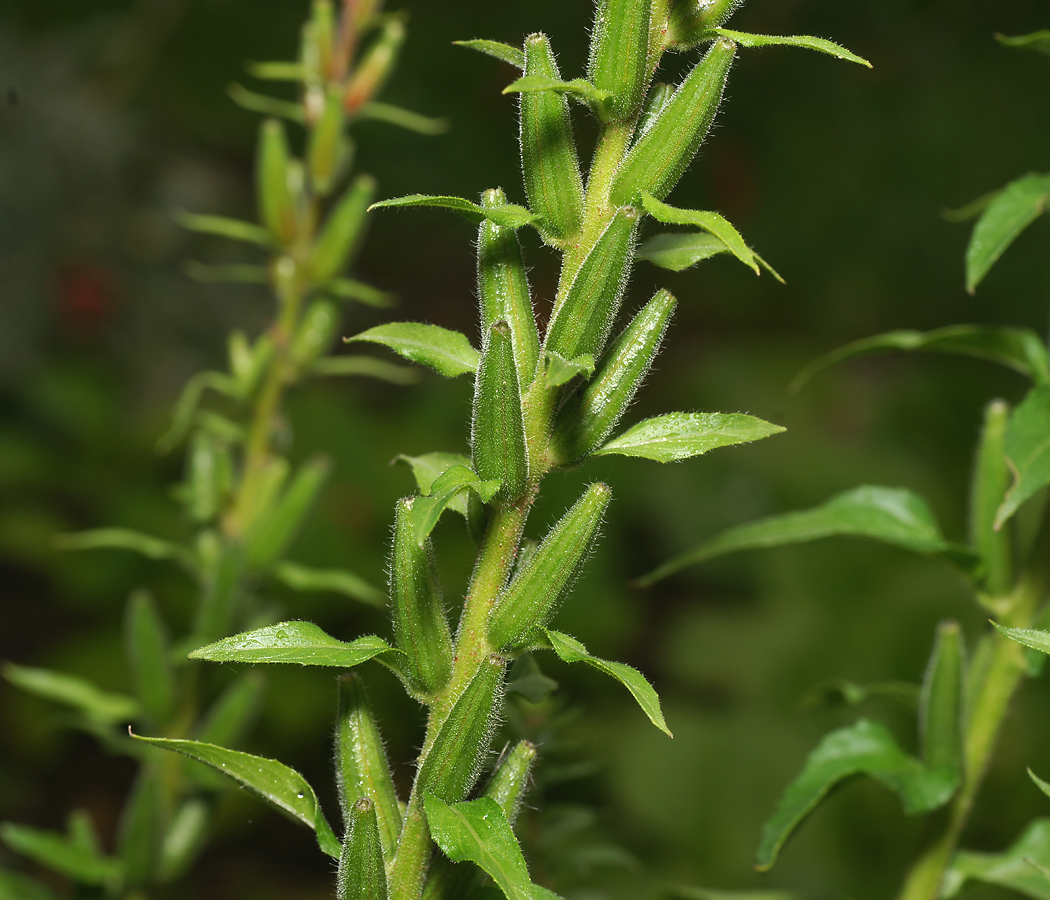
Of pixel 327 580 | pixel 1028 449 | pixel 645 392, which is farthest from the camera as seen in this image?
pixel 645 392

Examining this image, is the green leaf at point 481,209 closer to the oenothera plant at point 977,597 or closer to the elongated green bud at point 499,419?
the elongated green bud at point 499,419

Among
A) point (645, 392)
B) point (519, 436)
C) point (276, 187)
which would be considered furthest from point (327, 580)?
point (645, 392)

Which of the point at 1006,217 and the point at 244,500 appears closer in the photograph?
the point at 1006,217

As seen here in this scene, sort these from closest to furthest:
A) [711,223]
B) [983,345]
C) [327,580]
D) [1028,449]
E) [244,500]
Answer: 1. [711,223]
2. [1028,449]
3. [983,345]
4. [327,580]
5. [244,500]

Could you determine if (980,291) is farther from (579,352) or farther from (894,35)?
(579,352)

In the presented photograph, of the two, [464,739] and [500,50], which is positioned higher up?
[500,50]

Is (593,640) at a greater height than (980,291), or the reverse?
(980,291)

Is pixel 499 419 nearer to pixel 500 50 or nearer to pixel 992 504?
pixel 500 50

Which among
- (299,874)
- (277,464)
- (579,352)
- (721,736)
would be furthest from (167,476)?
(579,352)
